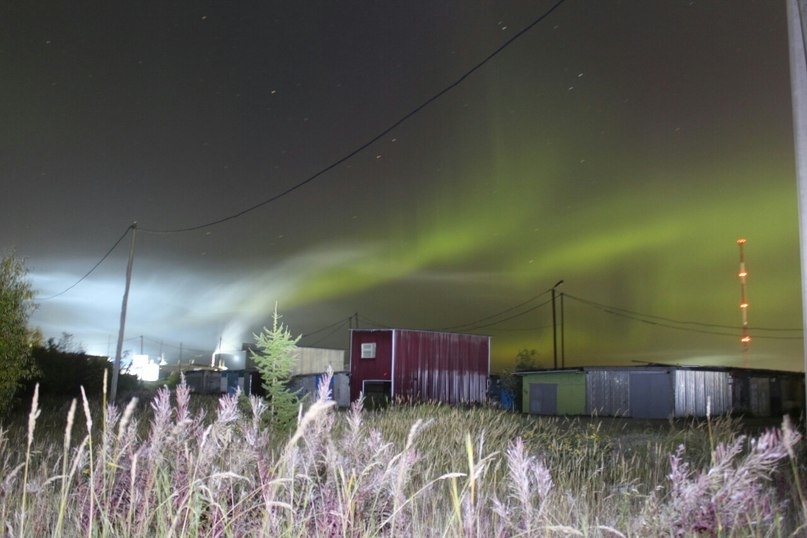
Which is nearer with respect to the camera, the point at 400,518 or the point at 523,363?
the point at 400,518

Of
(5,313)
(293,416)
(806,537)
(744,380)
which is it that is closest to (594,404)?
(744,380)

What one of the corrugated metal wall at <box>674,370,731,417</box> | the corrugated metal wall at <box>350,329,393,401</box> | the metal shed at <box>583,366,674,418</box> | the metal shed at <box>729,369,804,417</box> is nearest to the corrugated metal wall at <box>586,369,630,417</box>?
the metal shed at <box>583,366,674,418</box>

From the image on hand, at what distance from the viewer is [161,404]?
3.11m

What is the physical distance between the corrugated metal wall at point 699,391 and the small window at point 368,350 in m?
15.6

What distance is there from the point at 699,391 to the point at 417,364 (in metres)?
14.2

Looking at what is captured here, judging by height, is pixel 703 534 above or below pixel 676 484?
below

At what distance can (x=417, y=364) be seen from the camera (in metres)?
35.4

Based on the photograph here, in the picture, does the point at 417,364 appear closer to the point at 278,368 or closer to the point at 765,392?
the point at 765,392

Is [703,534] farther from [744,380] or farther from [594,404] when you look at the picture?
[744,380]

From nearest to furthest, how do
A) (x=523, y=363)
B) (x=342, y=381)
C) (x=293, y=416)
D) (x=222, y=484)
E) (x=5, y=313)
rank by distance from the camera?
1. (x=222, y=484)
2. (x=293, y=416)
3. (x=5, y=313)
4. (x=342, y=381)
5. (x=523, y=363)

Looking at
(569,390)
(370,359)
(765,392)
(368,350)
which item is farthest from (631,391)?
(368,350)

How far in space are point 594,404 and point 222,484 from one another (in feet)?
109

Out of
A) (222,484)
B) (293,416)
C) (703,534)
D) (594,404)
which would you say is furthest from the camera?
(594,404)

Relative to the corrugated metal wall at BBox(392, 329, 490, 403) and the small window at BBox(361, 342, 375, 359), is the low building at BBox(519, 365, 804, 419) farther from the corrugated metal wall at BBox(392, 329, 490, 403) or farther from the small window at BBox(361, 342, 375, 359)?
the small window at BBox(361, 342, 375, 359)
